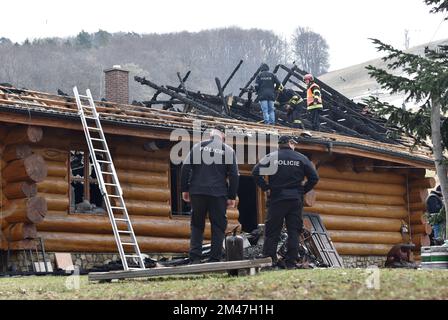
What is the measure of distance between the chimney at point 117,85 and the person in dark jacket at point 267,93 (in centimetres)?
354

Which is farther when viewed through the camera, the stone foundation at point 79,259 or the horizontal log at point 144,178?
the horizontal log at point 144,178

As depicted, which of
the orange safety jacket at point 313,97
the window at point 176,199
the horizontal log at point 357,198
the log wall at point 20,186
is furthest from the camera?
the orange safety jacket at point 313,97

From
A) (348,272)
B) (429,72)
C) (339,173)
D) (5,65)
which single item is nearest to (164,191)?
(339,173)

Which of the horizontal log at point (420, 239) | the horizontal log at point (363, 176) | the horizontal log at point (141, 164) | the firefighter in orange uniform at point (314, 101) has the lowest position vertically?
the horizontal log at point (420, 239)

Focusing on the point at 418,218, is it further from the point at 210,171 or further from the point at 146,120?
the point at 210,171

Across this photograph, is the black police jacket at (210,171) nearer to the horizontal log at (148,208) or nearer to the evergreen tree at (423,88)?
the evergreen tree at (423,88)

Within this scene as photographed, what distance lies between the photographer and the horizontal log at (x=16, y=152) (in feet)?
60.8

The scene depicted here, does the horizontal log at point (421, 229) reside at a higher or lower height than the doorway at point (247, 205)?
lower

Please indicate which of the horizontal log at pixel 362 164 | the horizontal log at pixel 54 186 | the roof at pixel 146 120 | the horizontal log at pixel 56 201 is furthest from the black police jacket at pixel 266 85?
the horizontal log at pixel 56 201

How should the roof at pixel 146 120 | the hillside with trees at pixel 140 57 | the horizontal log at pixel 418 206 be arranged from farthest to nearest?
the hillside with trees at pixel 140 57 < the horizontal log at pixel 418 206 < the roof at pixel 146 120

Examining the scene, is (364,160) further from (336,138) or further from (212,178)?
(212,178)

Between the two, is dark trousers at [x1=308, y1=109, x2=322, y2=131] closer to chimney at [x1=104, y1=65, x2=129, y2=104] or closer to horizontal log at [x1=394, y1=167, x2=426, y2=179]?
horizontal log at [x1=394, y1=167, x2=426, y2=179]

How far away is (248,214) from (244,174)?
307 cm

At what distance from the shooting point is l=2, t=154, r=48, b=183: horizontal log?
18344 mm
